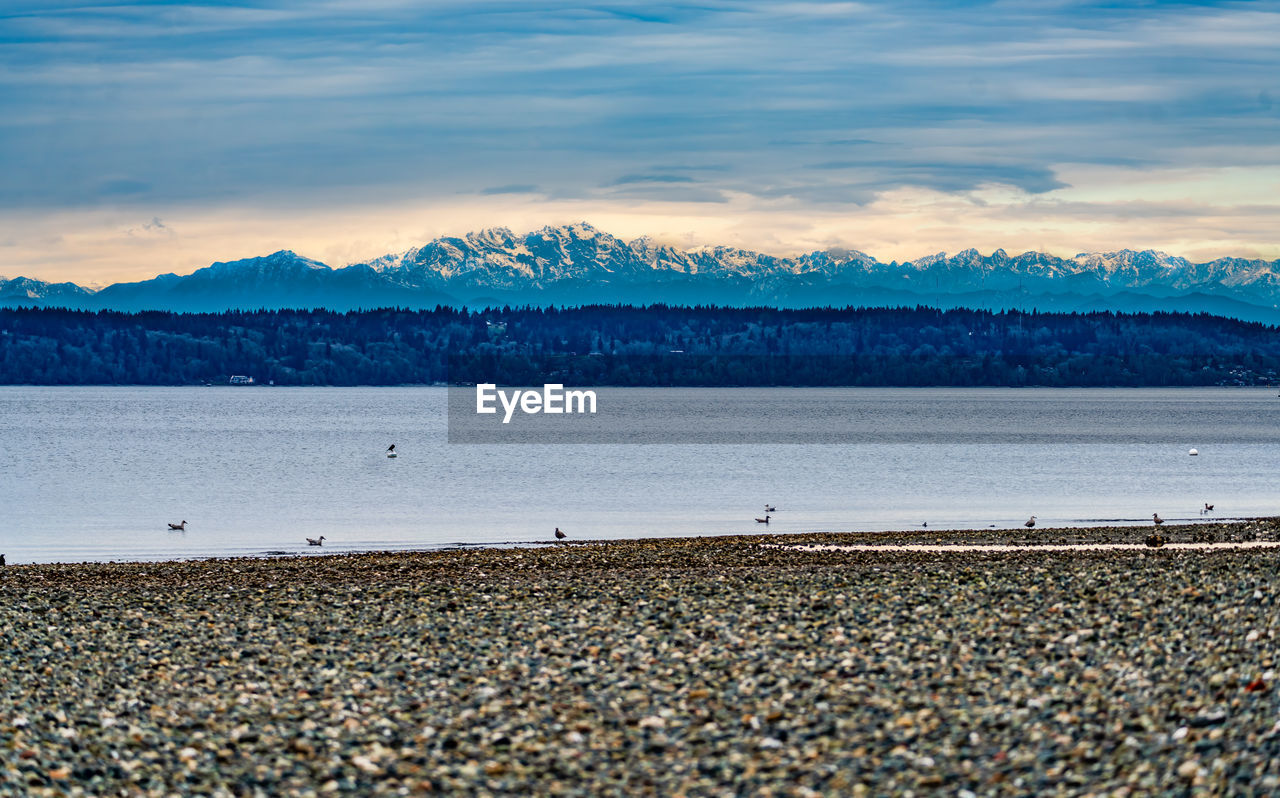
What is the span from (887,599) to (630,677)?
18.4ft

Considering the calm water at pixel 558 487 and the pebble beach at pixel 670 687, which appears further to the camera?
the calm water at pixel 558 487

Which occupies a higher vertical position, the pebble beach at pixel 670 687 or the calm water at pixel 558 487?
the calm water at pixel 558 487

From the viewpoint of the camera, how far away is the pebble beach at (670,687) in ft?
43.0

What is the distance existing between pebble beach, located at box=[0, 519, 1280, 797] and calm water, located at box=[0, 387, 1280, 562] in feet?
78.6

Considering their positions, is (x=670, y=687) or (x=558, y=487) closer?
(x=670, y=687)

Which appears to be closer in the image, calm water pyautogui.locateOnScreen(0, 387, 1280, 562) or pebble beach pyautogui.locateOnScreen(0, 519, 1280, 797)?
pebble beach pyautogui.locateOnScreen(0, 519, 1280, 797)

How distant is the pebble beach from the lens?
516 inches

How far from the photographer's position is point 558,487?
243 feet

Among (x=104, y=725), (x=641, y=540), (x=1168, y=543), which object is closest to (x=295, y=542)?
(x=641, y=540)

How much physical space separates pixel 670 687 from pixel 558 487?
58.0 meters

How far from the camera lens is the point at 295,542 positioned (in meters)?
46.8

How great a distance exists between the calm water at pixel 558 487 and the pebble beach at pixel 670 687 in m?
24.0

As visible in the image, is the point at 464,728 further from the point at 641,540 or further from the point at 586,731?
the point at 641,540

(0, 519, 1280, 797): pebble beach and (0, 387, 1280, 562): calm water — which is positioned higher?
(0, 387, 1280, 562): calm water
